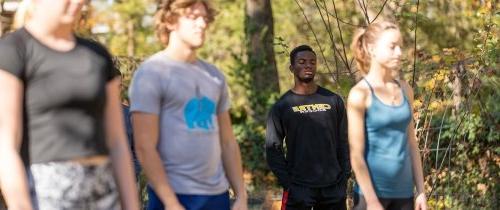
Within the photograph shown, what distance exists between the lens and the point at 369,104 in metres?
6.01

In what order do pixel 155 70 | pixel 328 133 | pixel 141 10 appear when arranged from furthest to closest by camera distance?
pixel 141 10
pixel 328 133
pixel 155 70

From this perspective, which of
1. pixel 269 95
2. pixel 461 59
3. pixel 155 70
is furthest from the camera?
pixel 269 95

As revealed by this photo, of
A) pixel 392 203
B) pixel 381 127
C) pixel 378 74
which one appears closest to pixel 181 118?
pixel 381 127

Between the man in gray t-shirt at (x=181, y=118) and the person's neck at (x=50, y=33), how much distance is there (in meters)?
0.68

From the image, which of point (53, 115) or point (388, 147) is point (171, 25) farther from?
point (388, 147)

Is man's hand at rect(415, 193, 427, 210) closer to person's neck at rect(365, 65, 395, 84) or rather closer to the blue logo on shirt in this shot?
person's neck at rect(365, 65, 395, 84)

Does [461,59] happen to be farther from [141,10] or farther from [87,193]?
[141,10]

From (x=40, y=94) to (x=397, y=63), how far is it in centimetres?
243

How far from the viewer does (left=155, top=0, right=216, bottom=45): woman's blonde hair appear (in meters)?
5.12

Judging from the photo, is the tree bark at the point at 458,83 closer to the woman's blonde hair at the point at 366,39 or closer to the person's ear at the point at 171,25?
the woman's blonde hair at the point at 366,39

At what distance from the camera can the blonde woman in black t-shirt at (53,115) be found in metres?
4.26

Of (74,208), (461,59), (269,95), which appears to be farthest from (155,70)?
(269,95)

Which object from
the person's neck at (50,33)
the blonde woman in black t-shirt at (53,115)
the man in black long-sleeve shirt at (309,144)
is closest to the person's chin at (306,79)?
the man in black long-sleeve shirt at (309,144)

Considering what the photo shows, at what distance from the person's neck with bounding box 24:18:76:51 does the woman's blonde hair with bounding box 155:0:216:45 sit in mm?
823
